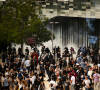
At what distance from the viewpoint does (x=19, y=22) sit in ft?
122

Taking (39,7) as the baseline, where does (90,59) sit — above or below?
below

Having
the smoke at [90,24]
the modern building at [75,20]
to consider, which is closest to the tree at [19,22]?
the modern building at [75,20]

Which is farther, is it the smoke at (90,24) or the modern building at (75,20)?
the smoke at (90,24)

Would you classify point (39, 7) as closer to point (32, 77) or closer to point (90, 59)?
point (90, 59)

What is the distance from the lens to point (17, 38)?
3684 centimetres

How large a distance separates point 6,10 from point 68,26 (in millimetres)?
8989

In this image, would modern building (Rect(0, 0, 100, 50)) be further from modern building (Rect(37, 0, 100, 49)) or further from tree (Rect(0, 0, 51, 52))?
tree (Rect(0, 0, 51, 52))

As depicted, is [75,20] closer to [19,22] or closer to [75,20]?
[75,20]

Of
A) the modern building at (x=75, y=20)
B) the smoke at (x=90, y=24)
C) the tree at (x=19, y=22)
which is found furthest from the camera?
the smoke at (x=90, y=24)

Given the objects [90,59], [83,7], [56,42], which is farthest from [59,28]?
[90,59]

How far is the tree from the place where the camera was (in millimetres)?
36844

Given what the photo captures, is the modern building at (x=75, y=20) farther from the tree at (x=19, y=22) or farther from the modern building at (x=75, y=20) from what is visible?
the tree at (x=19, y=22)

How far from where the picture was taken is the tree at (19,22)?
3684 centimetres

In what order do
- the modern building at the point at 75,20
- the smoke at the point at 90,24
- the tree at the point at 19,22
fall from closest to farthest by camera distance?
1. the modern building at the point at 75,20
2. the tree at the point at 19,22
3. the smoke at the point at 90,24
